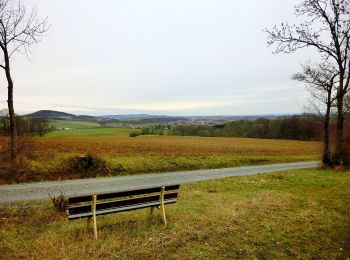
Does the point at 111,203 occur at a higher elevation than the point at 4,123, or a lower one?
lower

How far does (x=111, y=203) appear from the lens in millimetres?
7305

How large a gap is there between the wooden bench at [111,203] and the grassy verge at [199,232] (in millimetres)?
403

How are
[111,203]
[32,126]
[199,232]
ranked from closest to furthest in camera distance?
[199,232], [111,203], [32,126]

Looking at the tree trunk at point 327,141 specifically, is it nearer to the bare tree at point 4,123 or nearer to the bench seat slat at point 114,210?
the bench seat slat at point 114,210

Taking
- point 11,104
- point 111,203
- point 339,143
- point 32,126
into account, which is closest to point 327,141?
point 339,143

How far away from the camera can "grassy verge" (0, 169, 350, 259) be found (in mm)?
5938

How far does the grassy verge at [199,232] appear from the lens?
5938 millimetres

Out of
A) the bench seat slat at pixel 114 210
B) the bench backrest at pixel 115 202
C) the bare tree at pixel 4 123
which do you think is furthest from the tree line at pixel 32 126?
the bench seat slat at pixel 114 210

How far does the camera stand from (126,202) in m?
7.53

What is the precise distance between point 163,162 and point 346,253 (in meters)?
18.6

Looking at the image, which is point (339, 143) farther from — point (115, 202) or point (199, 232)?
point (115, 202)

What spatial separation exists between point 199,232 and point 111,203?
79.0 inches

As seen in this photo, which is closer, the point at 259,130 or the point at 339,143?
the point at 339,143

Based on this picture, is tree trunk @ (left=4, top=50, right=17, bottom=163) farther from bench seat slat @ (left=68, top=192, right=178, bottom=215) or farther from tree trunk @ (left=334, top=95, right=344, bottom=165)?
tree trunk @ (left=334, top=95, right=344, bottom=165)
